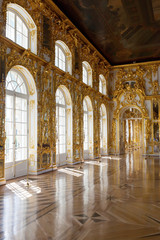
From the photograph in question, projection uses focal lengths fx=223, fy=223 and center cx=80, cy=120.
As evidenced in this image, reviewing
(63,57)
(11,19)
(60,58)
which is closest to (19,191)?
(11,19)

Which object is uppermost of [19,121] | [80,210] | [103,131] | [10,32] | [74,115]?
[10,32]

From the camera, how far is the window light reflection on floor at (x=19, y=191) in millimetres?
6109

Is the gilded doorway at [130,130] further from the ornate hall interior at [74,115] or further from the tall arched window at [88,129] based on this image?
the tall arched window at [88,129]

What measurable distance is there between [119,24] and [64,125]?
684cm

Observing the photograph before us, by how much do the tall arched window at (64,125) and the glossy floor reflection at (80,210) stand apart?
14.9ft

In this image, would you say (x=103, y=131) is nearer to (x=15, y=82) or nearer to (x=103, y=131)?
(x=103, y=131)

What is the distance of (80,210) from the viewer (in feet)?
16.3

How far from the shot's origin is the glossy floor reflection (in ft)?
12.5

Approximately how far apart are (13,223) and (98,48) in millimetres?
14908

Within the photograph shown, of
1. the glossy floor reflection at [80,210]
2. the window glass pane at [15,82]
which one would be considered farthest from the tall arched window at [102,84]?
the glossy floor reflection at [80,210]

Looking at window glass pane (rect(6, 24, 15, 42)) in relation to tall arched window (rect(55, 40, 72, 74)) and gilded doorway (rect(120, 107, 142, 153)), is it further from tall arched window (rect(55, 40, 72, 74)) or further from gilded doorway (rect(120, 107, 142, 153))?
gilded doorway (rect(120, 107, 142, 153))

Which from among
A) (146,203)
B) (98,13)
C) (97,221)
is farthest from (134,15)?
(97,221)

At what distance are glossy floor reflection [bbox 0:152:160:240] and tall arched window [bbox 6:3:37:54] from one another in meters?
5.57

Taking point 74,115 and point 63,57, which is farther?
point 74,115
